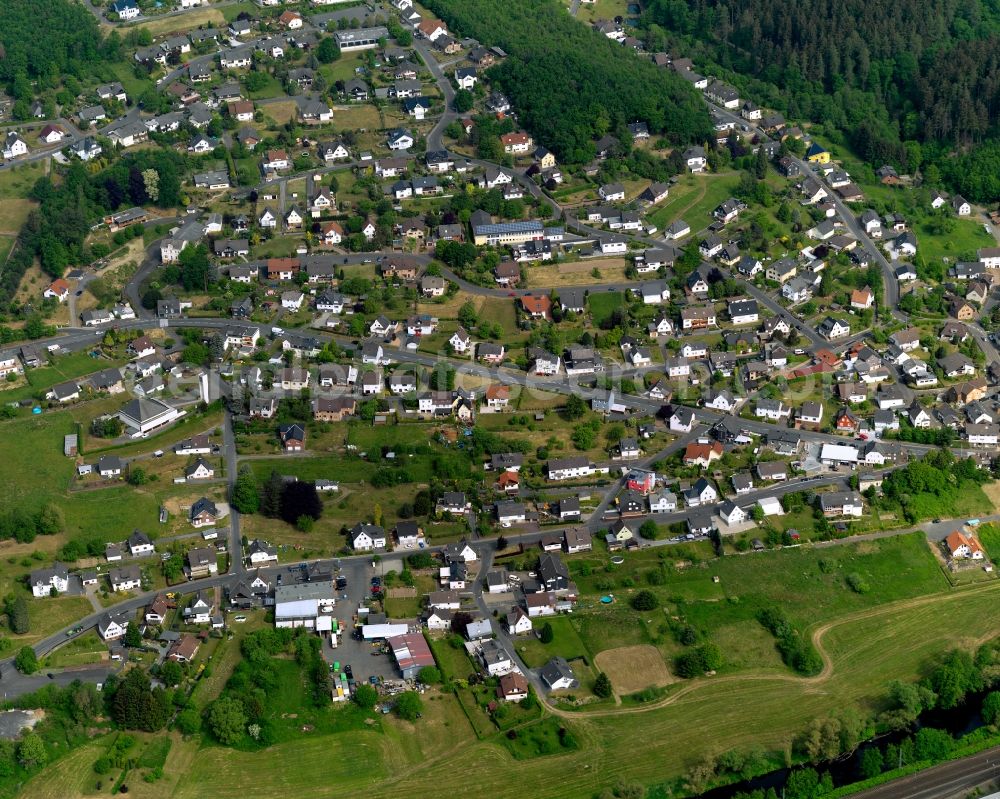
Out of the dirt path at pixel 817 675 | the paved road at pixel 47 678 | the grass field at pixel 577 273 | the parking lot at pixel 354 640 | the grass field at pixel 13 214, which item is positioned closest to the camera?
the dirt path at pixel 817 675

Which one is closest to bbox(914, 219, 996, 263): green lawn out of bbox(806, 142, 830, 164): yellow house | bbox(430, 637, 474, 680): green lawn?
bbox(806, 142, 830, 164): yellow house

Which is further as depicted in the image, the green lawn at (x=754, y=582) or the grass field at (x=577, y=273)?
the grass field at (x=577, y=273)

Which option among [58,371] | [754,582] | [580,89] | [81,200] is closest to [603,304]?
[754,582]

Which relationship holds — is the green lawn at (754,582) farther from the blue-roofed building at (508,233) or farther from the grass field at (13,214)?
the grass field at (13,214)

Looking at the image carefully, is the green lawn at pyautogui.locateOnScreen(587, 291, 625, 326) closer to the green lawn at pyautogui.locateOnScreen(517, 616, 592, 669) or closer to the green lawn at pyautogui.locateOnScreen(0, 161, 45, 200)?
the green lawn at pyautogui.locateOnScreen(517, 616, 592, 669)

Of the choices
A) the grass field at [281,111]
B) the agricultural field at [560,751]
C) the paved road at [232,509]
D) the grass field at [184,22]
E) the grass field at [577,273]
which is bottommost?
the agricultural field at [560,751]

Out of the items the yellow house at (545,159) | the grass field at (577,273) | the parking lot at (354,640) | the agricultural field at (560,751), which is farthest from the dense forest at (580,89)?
the agricultural field at (560,751)

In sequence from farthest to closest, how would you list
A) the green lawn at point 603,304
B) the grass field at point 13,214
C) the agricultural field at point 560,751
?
the grass field at point 13,214
the green lawn at point 603,304
the agricultural field at point 560,751
